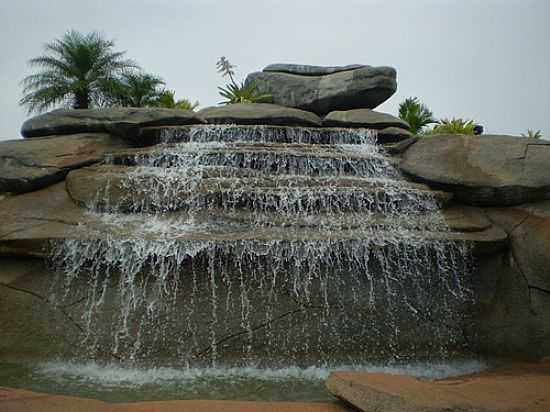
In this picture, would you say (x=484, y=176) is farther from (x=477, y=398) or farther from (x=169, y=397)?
(x=169, y=397)

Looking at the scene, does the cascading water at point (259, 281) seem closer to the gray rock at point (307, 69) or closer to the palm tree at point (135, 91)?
the gray rock at point (307, 69)

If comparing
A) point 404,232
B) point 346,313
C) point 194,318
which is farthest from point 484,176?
point 194,318

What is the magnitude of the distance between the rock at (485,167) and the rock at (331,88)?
12.6 feet

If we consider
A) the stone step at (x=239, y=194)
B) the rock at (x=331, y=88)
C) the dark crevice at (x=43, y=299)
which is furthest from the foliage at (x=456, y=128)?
the dark crevice at (x=43, y=299)

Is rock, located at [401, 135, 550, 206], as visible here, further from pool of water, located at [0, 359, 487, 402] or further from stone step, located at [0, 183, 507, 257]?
pool of water, located at [0, 359, 487, 402]

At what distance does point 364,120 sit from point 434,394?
21.3 feet

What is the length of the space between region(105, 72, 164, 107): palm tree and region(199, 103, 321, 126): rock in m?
8.38

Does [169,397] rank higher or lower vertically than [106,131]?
lower

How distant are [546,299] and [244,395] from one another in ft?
11.7

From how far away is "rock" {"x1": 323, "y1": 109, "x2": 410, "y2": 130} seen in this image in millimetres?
8391

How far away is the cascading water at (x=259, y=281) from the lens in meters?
4.51

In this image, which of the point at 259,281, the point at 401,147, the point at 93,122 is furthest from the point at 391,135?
the point at 93,122

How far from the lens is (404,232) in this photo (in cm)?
480

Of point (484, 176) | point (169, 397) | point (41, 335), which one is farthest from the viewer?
point (484, 176)
